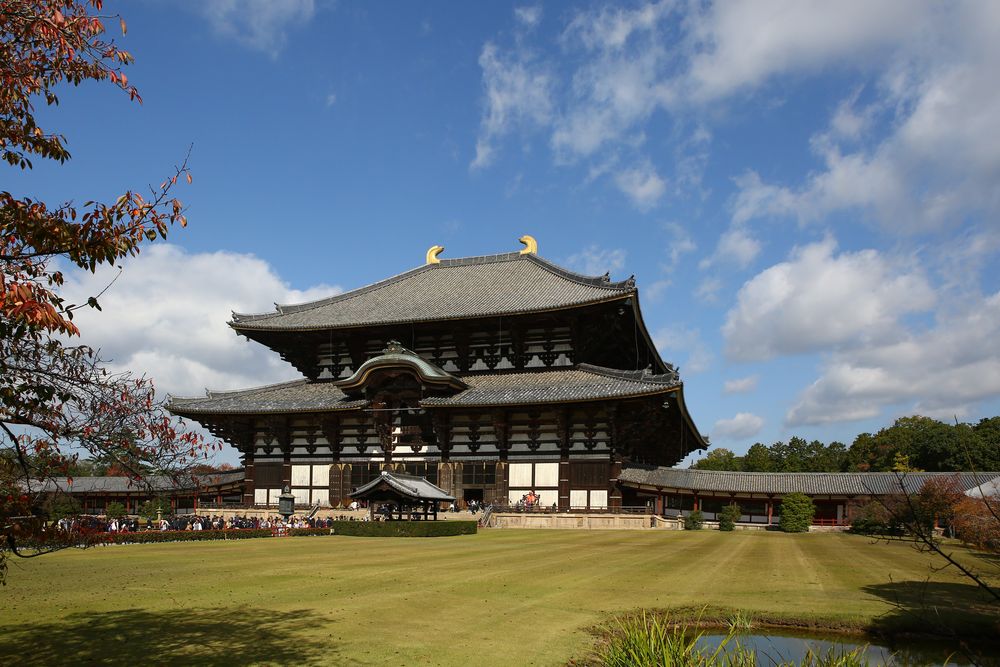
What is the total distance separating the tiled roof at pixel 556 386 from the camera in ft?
140

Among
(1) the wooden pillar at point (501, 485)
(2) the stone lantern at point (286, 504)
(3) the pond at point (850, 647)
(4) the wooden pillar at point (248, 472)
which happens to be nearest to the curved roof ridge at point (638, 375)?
(1) the wooden pillar at point (501, 485)

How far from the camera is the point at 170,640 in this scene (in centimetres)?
1210

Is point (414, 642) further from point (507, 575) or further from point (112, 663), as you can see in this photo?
point (507, 575)

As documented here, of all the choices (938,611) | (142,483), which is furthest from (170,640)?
(938,611)

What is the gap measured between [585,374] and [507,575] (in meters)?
29.5

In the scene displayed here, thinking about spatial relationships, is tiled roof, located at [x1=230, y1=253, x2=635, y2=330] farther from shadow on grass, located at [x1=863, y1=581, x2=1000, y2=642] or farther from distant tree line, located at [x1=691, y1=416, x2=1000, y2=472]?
distant tree line, located at [x1=691, y1=416, x2=1000, y2=472]

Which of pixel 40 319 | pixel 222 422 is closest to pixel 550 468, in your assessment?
pixel 222 422

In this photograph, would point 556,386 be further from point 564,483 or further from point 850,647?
point 850,647

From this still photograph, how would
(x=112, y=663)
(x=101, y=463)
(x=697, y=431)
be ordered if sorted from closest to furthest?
1. (x=101, y=463)
2. (x=112, y=663)
3. (x=697, y=431)

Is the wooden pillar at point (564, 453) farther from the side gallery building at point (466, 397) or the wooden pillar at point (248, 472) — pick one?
the wooden pillar at point (248, 472)

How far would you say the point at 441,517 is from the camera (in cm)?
4303

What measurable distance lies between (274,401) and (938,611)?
45.7 meters

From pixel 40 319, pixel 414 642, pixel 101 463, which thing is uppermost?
pixel 40 319

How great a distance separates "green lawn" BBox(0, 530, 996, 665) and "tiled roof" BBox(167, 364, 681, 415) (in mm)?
14762
